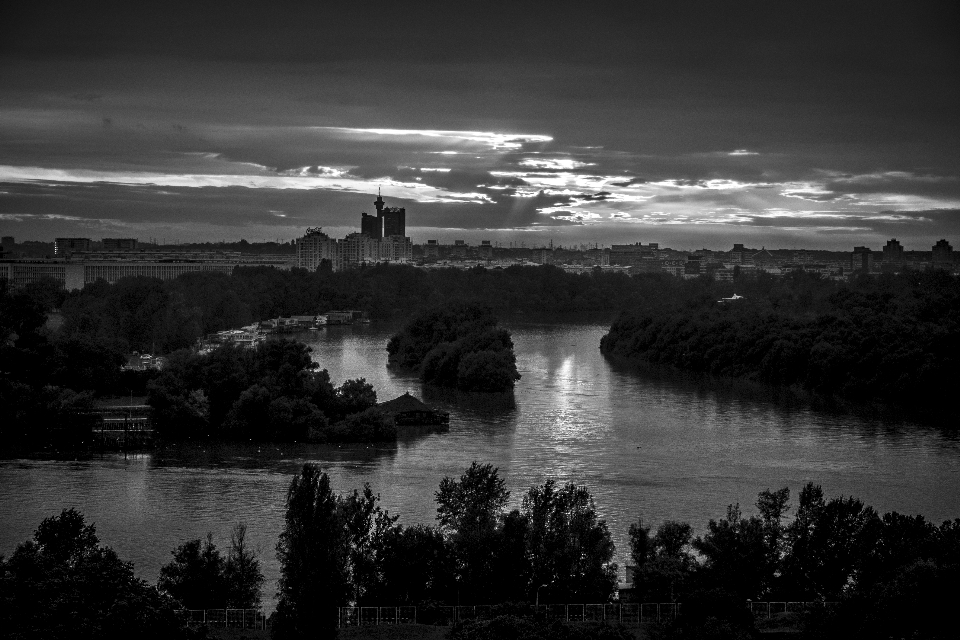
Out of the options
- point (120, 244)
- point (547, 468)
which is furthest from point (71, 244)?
point (547, 468)

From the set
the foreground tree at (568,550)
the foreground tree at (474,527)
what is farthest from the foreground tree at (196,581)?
the foreground tree at (568,550)

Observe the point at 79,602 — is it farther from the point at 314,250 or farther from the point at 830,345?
the point at 314,250

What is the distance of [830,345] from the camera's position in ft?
58.1

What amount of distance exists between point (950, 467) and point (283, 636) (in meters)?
7.81

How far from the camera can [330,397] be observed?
532 inches

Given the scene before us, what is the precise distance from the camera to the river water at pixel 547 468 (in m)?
9.12

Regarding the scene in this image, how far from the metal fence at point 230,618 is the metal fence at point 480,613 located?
45 cm

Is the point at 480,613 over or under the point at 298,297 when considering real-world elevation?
under

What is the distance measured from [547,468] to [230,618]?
4988 mm

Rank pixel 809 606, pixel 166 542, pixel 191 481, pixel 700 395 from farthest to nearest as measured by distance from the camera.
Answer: pixel 700 395
pixel 191 481
pixel 166 542
pixel 809 606

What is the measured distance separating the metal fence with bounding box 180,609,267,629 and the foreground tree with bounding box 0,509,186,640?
1.63ft

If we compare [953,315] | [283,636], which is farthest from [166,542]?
[953,315]

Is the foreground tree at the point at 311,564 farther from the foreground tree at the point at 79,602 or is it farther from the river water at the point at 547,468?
the river water at the point at 547,468

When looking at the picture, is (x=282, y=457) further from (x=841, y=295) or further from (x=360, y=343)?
(x=841, y=295)
